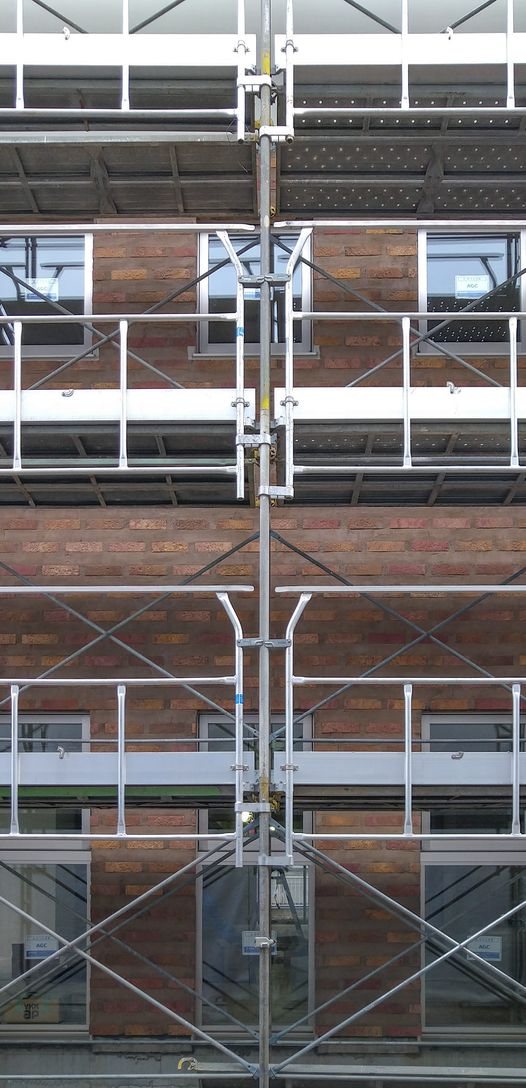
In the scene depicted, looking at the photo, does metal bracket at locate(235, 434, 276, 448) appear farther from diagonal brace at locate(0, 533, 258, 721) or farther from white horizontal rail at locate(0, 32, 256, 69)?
white horizontal rail at locate(0, 32, 256, 69)

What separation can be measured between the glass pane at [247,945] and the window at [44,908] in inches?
28.8

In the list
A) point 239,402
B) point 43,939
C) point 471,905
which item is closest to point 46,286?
point 239,402

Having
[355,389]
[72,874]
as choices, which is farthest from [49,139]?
[72,874]

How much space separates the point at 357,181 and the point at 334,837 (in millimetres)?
3599

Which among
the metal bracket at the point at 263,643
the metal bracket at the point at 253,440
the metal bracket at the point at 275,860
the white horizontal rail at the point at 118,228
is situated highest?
the white horizontal rail at the point at 118,228

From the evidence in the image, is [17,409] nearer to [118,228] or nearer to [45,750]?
[118,228]

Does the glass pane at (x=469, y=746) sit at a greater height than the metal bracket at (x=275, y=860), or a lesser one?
greater

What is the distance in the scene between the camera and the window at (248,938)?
6.62 meters

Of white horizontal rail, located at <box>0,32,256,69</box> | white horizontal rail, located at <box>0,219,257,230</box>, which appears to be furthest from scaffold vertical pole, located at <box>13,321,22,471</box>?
white horizontal rail, located at <box>0,32,256,69</box>

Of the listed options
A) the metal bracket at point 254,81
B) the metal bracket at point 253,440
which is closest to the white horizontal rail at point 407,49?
the metal bracket at point 254,81

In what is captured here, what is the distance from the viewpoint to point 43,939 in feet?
22.3

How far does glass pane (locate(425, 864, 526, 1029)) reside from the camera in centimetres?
659

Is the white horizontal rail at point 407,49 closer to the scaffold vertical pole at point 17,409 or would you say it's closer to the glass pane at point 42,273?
the glass pane at point 42,273

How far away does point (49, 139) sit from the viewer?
619 cm
